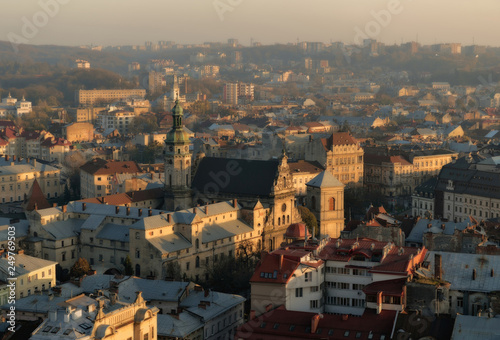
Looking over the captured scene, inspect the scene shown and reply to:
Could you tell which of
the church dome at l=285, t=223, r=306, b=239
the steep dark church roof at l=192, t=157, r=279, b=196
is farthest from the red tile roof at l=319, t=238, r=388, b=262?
the steep dark church roof at l=192, t=157, r=279, b=196

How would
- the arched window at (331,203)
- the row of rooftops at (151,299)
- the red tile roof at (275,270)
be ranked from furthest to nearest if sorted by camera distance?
the arched window at (331,203) → the red tile roof at (275,270) → the row of rooftops at (151,299)

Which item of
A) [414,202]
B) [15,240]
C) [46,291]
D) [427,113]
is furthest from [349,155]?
[427,113]

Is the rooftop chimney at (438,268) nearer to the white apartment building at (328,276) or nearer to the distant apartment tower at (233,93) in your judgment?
the white apartment building at (328,276)

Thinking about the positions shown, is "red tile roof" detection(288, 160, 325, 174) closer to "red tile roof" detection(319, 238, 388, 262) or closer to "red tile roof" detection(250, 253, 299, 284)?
"red tile roof" detection(319, 238, 388, 262)

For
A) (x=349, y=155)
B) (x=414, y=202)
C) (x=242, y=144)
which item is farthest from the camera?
(x=242, y=144)

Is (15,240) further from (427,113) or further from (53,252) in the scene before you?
(427,113)

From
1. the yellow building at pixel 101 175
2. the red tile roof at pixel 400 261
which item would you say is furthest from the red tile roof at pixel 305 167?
the red tile roof at pixel 400 261
